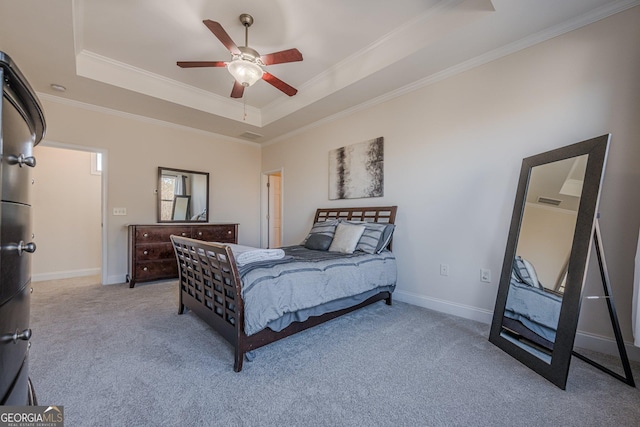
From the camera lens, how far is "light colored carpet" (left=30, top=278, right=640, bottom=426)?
1.42 m

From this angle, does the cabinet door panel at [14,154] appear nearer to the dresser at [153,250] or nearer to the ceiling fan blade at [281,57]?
the ceiling fan blade at [281,57]

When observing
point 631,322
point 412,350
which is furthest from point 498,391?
point 631,322

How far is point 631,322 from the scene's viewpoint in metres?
1.96

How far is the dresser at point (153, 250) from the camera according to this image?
379 cm

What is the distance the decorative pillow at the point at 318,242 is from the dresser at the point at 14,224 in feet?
8.49

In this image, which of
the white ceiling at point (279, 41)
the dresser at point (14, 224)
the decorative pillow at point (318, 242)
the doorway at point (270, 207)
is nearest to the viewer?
the dresser at point (14, 224)

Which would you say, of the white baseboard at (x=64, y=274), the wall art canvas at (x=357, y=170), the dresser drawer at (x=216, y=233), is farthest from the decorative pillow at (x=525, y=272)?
the white baseboard at (x=64, y=274)

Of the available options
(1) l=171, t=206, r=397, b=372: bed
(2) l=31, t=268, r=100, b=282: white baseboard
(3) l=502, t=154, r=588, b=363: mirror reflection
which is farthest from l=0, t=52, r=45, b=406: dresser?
(2) l=31, t=268, r=100, b=282: white baseboard

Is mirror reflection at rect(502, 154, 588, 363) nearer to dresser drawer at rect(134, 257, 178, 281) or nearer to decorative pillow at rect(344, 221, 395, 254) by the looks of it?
decorative pillow at rect(344, 221, 395, 254)

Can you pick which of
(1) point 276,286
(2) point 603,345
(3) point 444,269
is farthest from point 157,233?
(2) point 603,345

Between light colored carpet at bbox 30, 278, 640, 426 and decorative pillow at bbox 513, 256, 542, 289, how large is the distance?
0.59 metres

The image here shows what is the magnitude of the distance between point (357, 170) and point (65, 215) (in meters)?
4.90

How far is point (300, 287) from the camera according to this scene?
207 cm

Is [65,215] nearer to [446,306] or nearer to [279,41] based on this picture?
[279,41]
